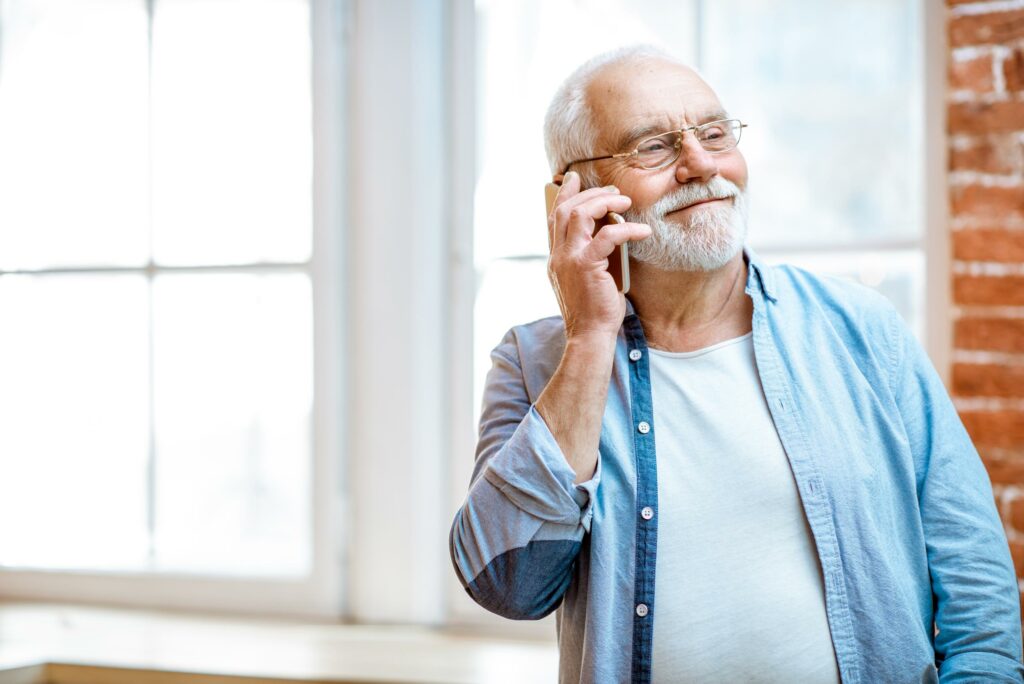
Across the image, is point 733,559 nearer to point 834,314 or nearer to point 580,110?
point 834,314

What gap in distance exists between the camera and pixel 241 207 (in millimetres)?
2635

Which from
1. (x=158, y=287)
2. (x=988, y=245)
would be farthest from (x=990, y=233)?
(x=158, y=287)

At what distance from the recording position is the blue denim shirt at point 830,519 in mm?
1425

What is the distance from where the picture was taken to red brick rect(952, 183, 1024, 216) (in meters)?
1.92

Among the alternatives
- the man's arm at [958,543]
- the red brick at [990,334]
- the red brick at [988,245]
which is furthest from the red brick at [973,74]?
the man's arm at [958,543]

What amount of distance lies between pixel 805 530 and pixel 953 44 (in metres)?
1.09

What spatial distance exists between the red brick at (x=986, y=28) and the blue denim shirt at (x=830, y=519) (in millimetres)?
725

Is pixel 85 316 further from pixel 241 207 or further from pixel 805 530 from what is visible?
pixel 805 530

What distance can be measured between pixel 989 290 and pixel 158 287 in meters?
2.02

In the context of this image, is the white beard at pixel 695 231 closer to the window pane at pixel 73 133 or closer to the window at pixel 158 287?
the window at pixel 158 287

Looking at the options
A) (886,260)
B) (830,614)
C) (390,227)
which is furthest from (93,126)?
(830,614)

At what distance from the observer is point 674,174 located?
5.12 ft

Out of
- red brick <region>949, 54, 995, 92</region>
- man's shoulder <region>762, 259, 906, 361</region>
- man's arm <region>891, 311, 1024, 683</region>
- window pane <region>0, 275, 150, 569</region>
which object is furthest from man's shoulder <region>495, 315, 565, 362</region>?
window pane <region>0, 275, 150, 569</region>

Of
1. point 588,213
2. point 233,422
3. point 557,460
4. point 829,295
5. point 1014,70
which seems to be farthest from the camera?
point 233,422
